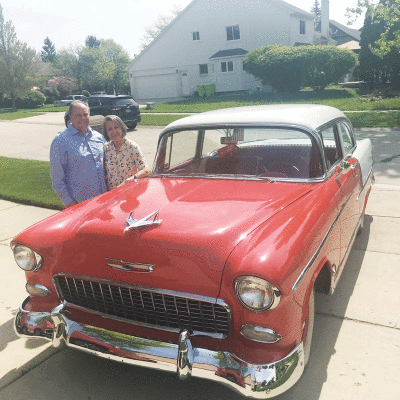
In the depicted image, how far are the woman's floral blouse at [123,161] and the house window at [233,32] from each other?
34742 millimetres

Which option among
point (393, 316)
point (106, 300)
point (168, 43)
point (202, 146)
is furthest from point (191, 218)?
point (168, 43)

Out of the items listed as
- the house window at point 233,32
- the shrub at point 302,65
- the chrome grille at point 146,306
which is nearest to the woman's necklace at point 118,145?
the chrome grille at point 146,306

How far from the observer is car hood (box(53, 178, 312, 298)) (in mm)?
2418

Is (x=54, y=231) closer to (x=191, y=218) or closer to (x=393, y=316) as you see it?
(x=191, y=218)

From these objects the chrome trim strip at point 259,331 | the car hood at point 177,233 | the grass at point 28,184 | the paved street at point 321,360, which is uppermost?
the car hood at point 177,233

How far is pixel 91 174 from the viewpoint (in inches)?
171

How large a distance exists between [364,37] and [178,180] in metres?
32.7

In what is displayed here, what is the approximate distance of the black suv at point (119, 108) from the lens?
1770 cm

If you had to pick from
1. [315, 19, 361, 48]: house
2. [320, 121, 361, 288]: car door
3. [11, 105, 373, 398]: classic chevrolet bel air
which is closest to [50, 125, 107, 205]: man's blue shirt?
[11, 105, 373, 398]: classic chevrolet bel air

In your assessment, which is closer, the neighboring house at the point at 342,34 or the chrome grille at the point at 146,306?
the chrome grille at the point at 146,306

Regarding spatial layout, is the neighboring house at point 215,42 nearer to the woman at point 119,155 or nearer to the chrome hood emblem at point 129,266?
the woman at point 119,155

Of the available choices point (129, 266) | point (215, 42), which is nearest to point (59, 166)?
point (129, 266)

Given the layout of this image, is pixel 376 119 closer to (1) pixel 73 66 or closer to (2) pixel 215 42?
(2) pixel 215 42

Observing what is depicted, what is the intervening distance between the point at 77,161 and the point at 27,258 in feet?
4.92
